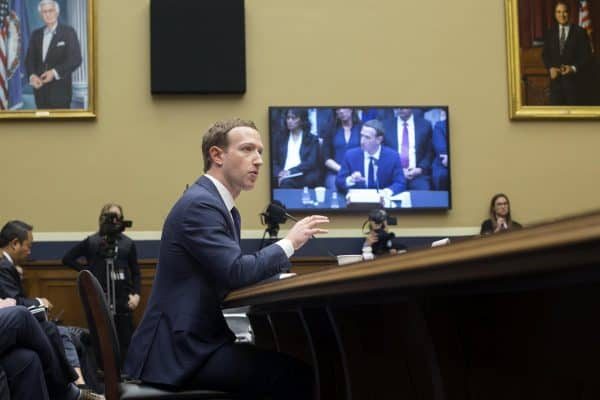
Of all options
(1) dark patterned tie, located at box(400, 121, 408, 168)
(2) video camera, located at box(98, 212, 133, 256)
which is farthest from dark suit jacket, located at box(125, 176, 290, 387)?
(1) dark patterned tie, located at box(400, 121, 408, 168)

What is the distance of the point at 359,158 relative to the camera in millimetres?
10477

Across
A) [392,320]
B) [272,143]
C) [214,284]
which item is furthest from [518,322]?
[272,143]

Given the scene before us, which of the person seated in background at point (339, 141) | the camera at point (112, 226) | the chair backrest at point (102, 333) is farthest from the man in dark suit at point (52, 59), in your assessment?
the chair backrest at point (102, 333)

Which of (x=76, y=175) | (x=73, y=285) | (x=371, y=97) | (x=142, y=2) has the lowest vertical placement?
(x=73, y=285)

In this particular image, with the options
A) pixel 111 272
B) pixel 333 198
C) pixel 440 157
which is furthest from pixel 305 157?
pixel 111 272

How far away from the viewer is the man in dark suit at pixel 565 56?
10766 mm

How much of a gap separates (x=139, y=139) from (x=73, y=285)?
5.36ft

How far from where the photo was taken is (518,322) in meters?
1.59

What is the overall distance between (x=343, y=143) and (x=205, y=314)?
744 cm

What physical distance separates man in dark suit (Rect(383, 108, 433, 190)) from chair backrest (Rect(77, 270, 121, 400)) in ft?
24.8

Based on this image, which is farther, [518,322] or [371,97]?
[371,97]

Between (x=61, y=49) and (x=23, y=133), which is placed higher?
(x=61, y=49)

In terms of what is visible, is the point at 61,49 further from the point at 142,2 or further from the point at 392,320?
the point at 392,320

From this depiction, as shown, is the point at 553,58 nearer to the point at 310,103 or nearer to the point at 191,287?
the point at 310,103
